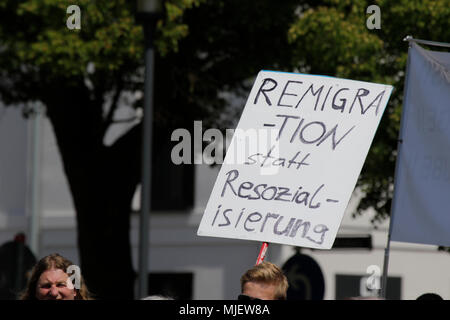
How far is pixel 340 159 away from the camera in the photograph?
6156 millimetres

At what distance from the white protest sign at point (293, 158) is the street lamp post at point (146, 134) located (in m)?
4.14

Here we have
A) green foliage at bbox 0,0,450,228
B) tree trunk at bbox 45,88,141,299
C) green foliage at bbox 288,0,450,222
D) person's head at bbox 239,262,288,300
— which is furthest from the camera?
tree trunk at bbox 45,88,141,299

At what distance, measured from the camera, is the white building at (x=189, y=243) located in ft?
63.2

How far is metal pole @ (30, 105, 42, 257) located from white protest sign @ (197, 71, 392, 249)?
1487 cm

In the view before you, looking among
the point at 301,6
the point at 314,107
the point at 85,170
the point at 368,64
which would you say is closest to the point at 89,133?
the point at 85,170

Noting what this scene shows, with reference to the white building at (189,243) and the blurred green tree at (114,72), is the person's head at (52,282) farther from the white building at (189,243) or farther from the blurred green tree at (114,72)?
the white building at (189,243)

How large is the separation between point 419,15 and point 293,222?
5.22 m

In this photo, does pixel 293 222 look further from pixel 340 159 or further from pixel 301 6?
Answer: pixel 301 6

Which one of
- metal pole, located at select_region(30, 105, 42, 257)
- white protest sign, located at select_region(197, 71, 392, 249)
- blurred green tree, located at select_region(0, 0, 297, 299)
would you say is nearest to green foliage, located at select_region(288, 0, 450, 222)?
blurred green tree, located at select_region(0, 0, 297, 299)

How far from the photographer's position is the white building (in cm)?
1927

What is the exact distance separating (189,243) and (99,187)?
6.53 metres

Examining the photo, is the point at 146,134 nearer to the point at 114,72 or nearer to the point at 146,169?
the point at 146,169

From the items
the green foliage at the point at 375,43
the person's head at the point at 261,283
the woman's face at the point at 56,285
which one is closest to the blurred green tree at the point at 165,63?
the green foliage at the point at 375,43

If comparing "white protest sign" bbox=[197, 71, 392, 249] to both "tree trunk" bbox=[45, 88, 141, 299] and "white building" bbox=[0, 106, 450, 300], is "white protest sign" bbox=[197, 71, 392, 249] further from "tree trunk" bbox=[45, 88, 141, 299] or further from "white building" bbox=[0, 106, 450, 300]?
"white building" bbox=[0, 106, 450, 300]
